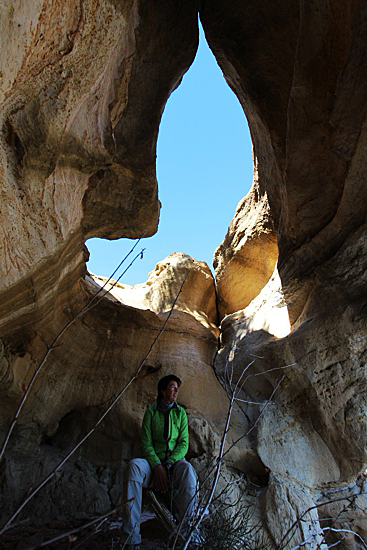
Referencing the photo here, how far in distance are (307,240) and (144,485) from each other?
3.20 meters

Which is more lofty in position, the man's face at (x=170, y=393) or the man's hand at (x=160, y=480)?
the man's face at (x=170, y=393)

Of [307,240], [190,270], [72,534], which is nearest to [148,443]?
[72,534]

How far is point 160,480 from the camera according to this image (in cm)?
305

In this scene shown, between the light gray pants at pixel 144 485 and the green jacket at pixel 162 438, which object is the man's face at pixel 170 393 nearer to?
the green jacket at pixel 162 438

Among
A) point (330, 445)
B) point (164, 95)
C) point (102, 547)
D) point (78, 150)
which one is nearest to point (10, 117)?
point (78, 150)

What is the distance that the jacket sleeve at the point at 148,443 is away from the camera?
128 inches

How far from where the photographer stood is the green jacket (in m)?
3.33

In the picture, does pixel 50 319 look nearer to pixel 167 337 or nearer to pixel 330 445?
pixel 167 337

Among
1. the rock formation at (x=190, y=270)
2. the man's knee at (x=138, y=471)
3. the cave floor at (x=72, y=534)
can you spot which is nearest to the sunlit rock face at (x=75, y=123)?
the rock formation at (x=190, y=270)

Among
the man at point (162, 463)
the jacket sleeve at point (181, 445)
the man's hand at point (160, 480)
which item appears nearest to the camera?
the man at point (162, 463)

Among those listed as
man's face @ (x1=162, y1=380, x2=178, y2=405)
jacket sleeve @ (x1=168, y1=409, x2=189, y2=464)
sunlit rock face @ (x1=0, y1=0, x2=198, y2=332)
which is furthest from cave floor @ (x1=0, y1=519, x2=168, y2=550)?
sunlit rock face @ (x1=0, y1=0, x2=198, y2=332)

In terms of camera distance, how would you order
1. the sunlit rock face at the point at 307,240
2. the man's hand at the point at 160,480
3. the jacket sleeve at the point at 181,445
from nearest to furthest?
the man's hand at the point at 160,480, the jacket sleeve at the point at 181,445, the sunlit rock face at the point at 307,240

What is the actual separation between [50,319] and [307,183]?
128 inches

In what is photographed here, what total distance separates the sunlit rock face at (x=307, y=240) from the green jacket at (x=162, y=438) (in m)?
1.00
